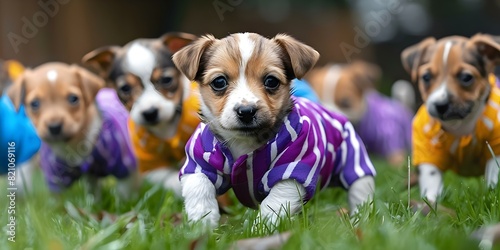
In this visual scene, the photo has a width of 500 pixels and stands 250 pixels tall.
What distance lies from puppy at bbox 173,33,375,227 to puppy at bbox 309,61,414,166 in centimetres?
469

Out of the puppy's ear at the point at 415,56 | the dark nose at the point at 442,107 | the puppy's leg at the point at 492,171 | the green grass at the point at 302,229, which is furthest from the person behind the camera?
the puppy's ear at the point at 415,56

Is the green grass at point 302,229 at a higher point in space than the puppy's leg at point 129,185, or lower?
higher

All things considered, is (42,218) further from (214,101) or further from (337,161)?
(337,161)

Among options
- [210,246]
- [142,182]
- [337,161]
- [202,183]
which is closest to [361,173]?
[337,161]

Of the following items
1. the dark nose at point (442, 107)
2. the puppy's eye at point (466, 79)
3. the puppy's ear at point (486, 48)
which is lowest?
the dark nose at point (442, 107)

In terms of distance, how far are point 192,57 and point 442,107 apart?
1.67 metres

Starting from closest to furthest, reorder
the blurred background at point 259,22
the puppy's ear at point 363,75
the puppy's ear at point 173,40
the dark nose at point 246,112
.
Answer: the dark nose at point 246,112
the puppy's ear at point 173,40
the puppy's ear at point 363,75
the blurred background at point 259,22

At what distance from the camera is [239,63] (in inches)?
129

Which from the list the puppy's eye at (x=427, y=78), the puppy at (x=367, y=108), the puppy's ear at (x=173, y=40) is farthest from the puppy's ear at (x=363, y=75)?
the puppy's eye at (x=427, y=78)

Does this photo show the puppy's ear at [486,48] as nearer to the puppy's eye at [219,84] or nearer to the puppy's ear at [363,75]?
the puppy's eye at [219,84]

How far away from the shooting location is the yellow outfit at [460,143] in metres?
4.23

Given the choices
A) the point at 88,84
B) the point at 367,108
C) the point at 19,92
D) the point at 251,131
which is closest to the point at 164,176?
the point at 88,84

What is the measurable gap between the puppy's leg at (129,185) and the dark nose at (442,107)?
2.23m

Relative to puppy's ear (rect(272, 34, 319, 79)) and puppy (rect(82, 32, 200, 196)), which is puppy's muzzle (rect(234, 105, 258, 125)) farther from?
puppy (rect(82, 32, 200, 196))
